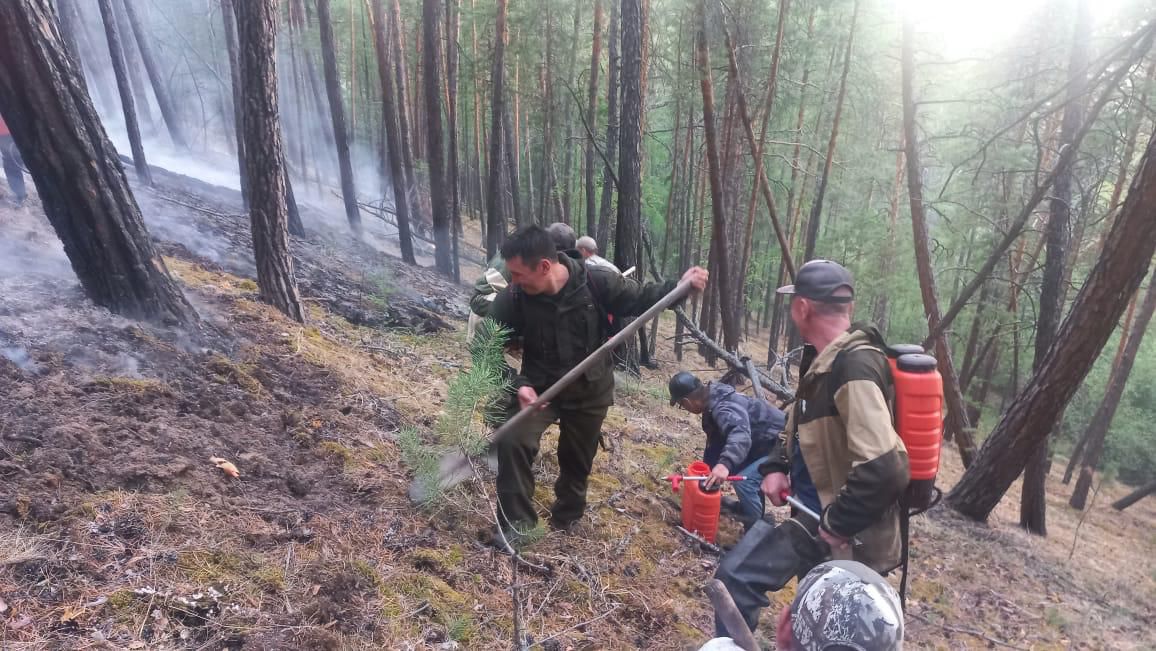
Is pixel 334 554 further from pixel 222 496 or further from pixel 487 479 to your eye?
pixel 487 479

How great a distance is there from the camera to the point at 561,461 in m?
3.66

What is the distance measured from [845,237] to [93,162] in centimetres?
2354

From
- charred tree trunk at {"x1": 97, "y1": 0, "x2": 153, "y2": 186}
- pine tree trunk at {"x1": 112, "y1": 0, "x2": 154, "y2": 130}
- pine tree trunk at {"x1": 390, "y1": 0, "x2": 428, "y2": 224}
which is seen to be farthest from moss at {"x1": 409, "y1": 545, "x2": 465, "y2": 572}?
pine tree trunk at {"x1": 112, "y1": 0, "x2": 154, "y2": 130}

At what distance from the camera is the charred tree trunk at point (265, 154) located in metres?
5.09

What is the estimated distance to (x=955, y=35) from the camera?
11.4 metres

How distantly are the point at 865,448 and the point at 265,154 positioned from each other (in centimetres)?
548

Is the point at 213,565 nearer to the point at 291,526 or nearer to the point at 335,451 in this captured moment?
the point at 291,526

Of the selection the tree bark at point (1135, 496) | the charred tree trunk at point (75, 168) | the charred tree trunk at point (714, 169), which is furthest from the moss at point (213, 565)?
the tree bark at point (1135, 496)

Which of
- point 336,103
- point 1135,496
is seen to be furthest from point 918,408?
point 1135,496

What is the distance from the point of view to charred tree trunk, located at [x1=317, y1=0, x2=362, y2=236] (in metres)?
11.4

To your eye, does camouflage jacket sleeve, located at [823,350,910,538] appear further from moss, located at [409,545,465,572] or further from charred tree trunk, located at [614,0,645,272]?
charred tree trunk, located at [614,0,645,272]

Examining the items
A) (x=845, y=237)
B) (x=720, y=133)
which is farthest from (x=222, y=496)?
(x=845, y=237)

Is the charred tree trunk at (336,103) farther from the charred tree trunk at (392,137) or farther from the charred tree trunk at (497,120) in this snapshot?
the charred tree trunk at (497,120)

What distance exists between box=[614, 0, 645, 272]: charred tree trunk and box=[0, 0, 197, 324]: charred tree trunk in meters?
5.74
